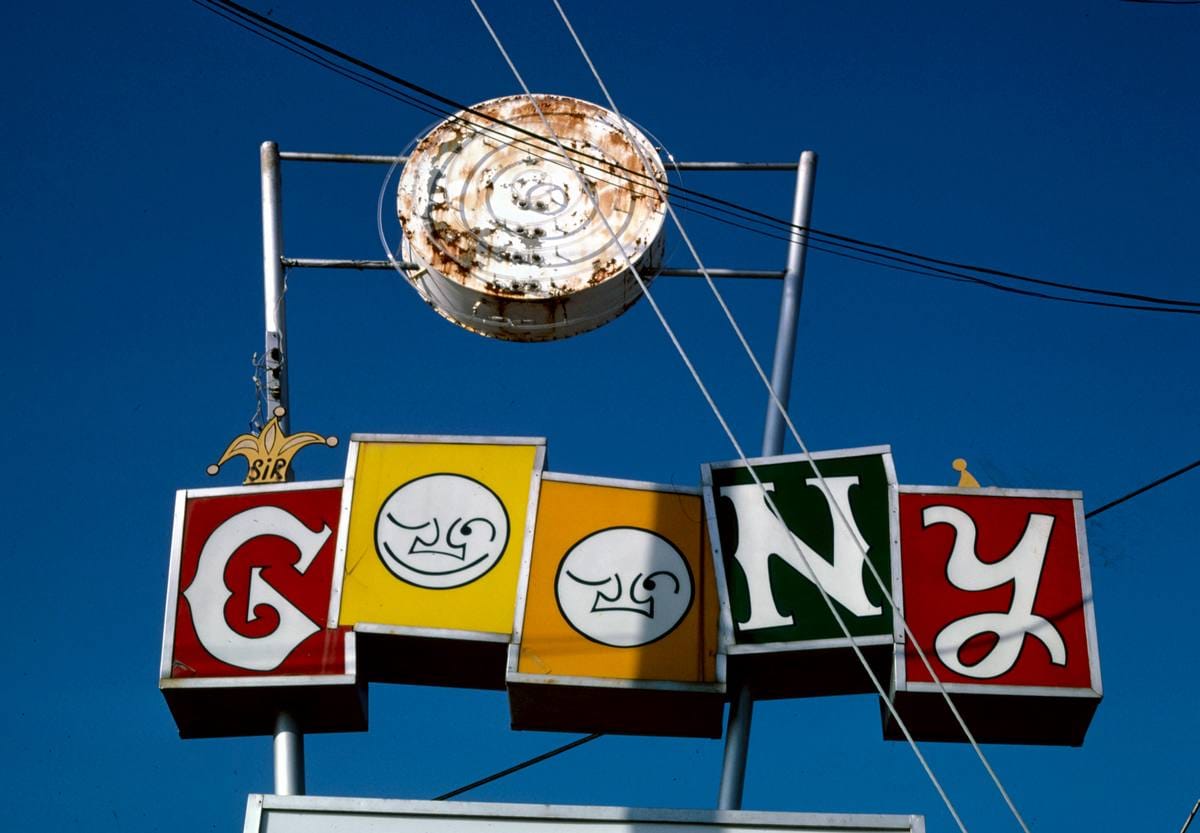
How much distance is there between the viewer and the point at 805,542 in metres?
13.6

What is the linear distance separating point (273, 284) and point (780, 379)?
364 centimetres

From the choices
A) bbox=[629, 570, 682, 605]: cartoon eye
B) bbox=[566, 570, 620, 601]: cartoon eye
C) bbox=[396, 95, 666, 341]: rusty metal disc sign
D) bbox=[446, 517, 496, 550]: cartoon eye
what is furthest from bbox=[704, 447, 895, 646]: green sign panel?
bbox=[396, 95, 666, 341]: rusty metal disc sign

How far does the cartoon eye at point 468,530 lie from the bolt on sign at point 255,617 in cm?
74

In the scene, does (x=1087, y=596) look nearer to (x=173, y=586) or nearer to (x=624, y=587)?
(x=624, y=587)

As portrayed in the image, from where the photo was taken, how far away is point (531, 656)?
42.9ft

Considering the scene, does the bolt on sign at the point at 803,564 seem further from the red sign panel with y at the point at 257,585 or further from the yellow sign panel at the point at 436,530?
the red sign panel with y at the point at 257,585

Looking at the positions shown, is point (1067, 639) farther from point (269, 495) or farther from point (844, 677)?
point (269, 495)

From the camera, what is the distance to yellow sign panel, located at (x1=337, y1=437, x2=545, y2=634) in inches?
524

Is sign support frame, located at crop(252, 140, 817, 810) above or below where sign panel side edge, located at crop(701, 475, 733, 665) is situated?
above

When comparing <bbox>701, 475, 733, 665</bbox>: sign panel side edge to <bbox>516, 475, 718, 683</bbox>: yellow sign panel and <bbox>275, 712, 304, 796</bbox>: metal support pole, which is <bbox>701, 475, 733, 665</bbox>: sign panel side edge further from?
<bbox>275, 712, 304, 796</bbox>: metal support pole

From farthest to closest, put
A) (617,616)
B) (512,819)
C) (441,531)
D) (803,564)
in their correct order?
(441,531)
(803,564)
(617,616)
(512,819)

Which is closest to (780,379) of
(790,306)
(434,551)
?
(790,306)

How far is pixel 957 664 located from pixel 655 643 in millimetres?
1788

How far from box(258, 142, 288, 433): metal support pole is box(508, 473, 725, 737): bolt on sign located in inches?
87.7
